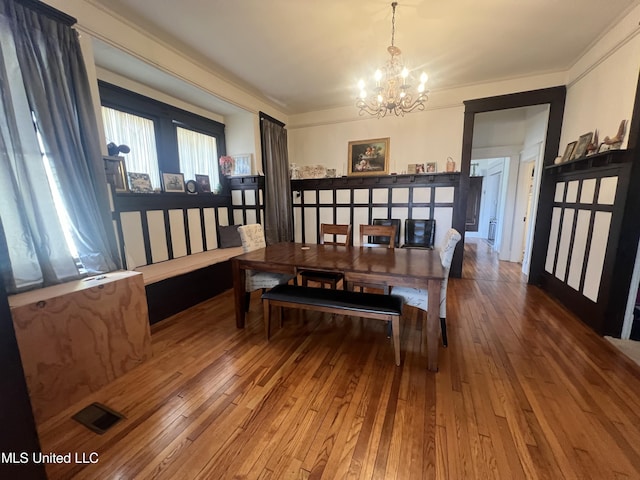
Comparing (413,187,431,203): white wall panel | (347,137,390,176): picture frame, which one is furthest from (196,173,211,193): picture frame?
(413,187,431,203): white wall panel

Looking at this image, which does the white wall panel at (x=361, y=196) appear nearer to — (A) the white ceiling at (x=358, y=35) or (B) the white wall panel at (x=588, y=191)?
(A) the white ceiling at (x=358, y=35)

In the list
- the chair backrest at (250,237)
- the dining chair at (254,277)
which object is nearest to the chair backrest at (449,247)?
the dining chair at (254,277)

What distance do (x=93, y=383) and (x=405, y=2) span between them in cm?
375

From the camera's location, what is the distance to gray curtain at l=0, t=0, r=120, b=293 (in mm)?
1651

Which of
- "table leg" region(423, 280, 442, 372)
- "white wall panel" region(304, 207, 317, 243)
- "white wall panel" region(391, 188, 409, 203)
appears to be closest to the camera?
"table leg" region(423, 280, 442, 372)

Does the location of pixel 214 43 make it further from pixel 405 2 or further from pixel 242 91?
pixel 405 2

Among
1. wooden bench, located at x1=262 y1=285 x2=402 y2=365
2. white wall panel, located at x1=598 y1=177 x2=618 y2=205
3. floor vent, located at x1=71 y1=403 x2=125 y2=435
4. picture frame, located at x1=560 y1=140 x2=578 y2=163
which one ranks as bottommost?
floor vent, located at x1=71 y1=403 x2=125 y2=435

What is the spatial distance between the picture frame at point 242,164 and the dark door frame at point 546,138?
3296 millimetres

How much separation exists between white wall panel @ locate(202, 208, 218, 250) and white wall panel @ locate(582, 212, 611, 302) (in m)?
4.65

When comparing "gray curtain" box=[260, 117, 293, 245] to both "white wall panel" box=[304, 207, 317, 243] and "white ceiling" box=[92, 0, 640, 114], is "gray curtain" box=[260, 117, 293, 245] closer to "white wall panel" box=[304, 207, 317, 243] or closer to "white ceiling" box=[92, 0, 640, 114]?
"white wall panel" box=[304, 207, 317, 243]

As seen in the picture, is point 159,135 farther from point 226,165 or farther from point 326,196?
point 326,196

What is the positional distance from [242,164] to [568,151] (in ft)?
14.4

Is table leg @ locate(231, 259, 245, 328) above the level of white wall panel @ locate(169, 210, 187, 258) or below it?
below

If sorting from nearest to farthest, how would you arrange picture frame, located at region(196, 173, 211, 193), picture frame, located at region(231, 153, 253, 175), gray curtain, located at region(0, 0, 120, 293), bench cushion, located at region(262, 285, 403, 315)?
gray curtain, located at region(0, 0, 120, 293)
bench cushion, located at region(262, 285, 403, 315)
picture frame, located at region(196, 173, 211, 193)
picture frame, located at region(231, 153, 253, 175)
